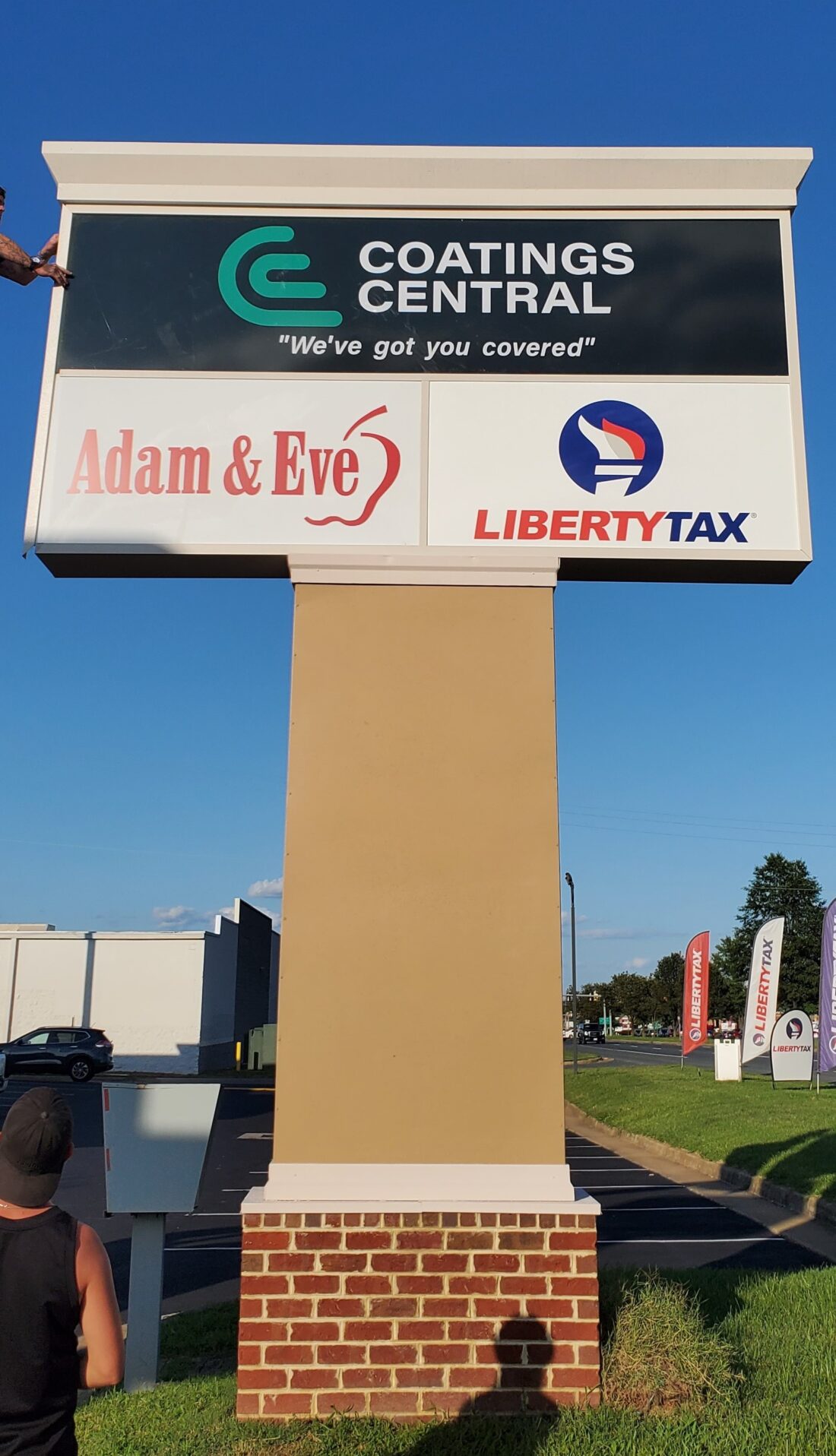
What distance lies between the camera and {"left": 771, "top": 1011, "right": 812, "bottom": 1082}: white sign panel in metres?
24.3

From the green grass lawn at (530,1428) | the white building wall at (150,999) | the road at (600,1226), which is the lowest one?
the road at (600,1226)

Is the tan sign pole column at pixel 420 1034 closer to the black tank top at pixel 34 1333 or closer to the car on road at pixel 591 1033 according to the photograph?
the black tank top at pixel 34 1333

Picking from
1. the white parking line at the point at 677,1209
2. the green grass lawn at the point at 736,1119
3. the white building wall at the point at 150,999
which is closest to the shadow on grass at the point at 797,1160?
the green grass lawn at the point at 736,1119

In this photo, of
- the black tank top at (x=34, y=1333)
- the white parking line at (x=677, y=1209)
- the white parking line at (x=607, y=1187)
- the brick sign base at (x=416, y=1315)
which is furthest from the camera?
the white parking line at (x=607, y=1187)

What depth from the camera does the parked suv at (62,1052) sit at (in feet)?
95.9

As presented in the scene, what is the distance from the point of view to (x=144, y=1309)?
228 inches

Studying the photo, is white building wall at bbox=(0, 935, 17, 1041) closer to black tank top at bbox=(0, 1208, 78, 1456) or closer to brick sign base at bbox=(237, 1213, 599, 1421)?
brick sign base at bbox=(237, 1213, 599, 1421)

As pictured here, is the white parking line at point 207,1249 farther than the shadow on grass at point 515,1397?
Yes

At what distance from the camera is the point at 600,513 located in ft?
19.8

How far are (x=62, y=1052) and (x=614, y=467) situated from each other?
27030 mm

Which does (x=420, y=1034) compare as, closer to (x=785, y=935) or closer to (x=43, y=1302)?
(x=43, y=1302)

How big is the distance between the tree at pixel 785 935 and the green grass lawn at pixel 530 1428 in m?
69.8

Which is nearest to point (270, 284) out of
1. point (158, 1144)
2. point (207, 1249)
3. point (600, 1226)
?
point (158, 1144)

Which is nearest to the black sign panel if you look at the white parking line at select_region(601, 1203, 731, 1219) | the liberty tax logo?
the liberty tax logo
